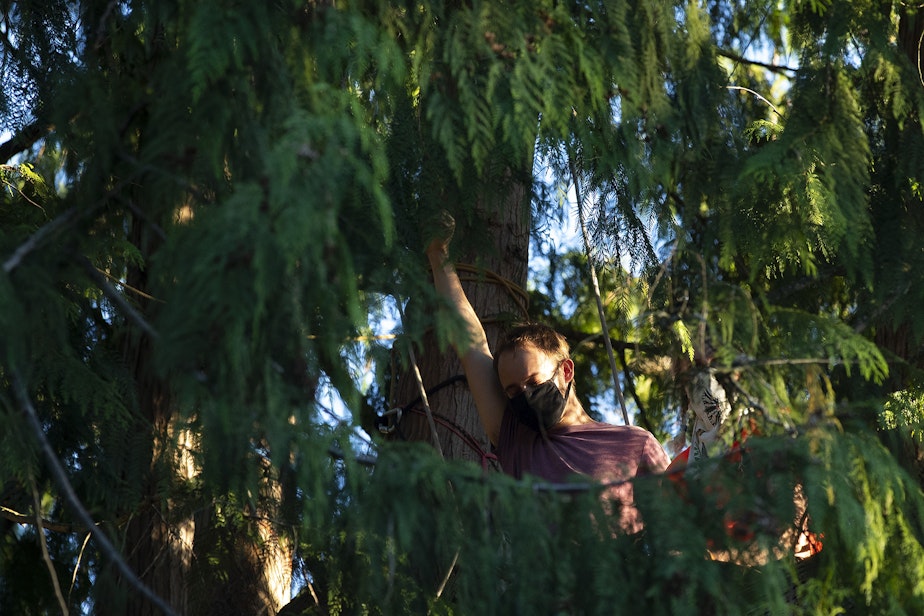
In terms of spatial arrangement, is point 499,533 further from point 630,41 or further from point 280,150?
point 630,41

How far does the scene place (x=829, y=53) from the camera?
11.4 feet

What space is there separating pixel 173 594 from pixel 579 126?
2215mm

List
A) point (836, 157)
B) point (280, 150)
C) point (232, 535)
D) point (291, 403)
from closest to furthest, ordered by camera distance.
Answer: point (280, 150)
point (291, 403)
point (836, 157)
point (232, 535)

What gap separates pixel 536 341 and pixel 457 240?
42cm

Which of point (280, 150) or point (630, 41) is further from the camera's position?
point (630, 41)

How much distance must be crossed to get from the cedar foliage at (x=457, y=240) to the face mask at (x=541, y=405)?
1.17ft

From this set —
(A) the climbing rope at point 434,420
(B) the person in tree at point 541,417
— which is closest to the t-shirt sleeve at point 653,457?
(B) the person in tree at point 541,417

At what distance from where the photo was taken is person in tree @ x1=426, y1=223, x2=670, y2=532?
362 cm

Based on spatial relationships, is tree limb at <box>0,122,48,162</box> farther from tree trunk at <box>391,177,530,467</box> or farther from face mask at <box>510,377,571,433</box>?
face mask at <box>510,377,571,433</box>

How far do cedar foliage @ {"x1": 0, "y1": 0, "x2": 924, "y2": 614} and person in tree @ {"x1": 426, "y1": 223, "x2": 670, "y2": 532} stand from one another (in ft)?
0.82

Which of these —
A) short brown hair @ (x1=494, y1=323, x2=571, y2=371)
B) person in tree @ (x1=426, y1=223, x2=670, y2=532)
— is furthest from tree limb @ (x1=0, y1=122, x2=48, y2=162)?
short brown hair @ (x1=494, y1=323, x2=571, y2=371)

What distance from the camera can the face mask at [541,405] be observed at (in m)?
3.70

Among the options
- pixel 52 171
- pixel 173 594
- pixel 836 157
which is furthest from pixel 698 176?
pixel 52 171

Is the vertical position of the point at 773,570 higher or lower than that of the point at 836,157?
lower
